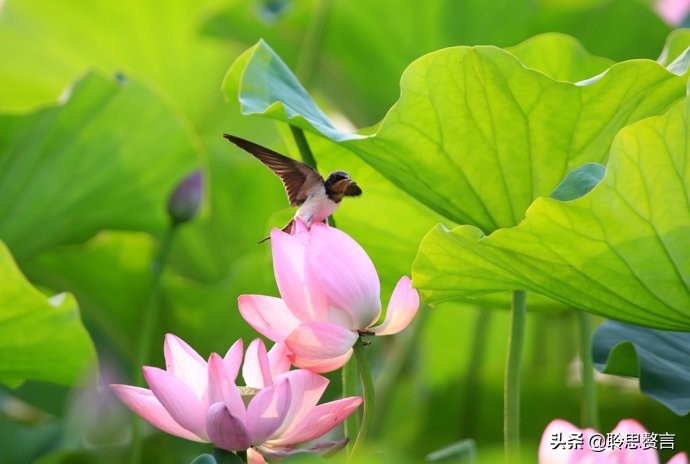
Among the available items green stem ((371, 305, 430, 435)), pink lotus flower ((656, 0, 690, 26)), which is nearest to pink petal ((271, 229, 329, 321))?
green stem ((371, 305, 430, 435))

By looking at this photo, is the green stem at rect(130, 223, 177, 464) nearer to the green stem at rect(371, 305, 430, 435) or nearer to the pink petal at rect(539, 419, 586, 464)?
the green stem at rect(371, 305, 430, 435)

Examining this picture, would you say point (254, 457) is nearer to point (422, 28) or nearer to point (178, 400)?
point (178, 400)

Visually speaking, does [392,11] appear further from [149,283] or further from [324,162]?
[324,162]

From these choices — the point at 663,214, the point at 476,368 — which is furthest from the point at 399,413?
the point at 663,214

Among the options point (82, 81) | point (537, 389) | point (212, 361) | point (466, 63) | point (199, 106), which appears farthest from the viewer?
point (199, 106)

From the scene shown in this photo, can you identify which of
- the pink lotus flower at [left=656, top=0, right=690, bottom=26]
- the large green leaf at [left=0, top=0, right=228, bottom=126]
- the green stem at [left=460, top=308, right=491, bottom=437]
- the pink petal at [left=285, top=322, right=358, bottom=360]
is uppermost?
the pink lotus flower at [left=656, top=0, right=690, bottom=26]

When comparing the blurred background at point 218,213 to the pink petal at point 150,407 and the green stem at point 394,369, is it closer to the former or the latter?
the green stem at point 394,369
